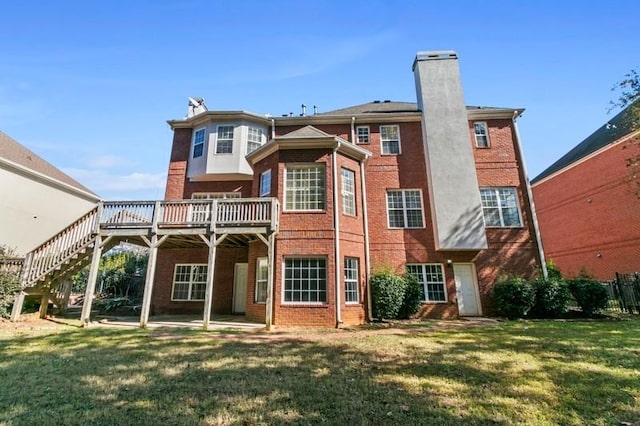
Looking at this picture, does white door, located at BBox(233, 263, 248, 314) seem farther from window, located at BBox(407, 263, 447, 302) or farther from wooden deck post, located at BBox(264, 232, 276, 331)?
window, located at BBox(407, 263, 447, 302)

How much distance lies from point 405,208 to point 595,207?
52.6 ft

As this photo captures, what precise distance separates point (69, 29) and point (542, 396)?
45.7ft

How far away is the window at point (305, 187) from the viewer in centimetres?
1209

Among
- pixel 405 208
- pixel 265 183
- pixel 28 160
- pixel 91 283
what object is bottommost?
pixel 91 283

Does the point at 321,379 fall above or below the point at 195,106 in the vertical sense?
below

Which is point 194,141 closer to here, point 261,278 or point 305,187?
point 305,187

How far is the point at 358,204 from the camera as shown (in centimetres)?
1324

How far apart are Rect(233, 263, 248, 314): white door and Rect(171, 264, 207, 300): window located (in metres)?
1.56

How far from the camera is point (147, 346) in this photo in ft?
24.0

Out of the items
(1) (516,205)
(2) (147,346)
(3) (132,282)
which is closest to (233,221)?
(2) (147,346)

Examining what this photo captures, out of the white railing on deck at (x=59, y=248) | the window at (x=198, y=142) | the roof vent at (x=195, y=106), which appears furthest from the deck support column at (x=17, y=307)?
the roof vent at (x=195, y=106)

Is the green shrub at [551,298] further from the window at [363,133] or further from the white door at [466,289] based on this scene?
the window at [363,133]

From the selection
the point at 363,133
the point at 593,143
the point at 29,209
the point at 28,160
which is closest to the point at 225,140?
the point at 363,133

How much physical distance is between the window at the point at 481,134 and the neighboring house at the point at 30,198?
2304cm
